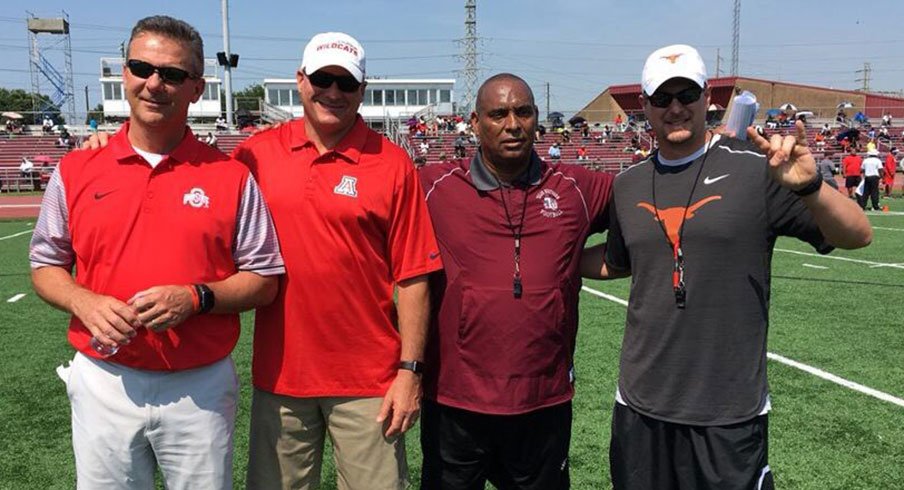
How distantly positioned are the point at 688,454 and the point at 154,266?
2.01 metres

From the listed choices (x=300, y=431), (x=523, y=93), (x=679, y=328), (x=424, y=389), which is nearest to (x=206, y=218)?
(x=300, y=431)

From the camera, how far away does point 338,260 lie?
2543 mm

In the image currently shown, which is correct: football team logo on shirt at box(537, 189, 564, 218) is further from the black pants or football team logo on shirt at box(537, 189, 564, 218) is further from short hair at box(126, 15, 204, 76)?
the black pants

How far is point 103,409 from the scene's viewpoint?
2.33 m

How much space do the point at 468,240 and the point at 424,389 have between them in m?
0.66

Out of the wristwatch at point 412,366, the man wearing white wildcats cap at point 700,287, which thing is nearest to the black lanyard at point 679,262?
the man wearing white wildcats cap at point 700,287

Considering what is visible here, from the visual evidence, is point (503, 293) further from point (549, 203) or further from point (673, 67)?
point (673, 67)

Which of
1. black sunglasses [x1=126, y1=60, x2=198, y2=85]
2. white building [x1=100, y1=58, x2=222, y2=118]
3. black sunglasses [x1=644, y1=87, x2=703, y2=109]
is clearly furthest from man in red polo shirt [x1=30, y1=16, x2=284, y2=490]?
white building [x1=100, y1=58, x2=222, y2=118]

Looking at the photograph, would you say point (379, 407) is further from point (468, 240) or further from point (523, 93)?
point (523, 93)

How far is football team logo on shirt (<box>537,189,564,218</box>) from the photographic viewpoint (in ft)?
9.23

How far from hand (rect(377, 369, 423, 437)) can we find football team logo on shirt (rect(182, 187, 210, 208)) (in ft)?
3.07

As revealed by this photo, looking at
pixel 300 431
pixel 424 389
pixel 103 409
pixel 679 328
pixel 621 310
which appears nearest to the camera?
pixel 103 409

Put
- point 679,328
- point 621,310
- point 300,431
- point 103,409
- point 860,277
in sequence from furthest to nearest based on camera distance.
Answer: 1. point 860,277
2. point 621,310
3. point 300,431
4. point 679,328
5. point 103,409

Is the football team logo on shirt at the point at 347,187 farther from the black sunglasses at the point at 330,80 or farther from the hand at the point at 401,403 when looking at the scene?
the hand at the point at 401,403
